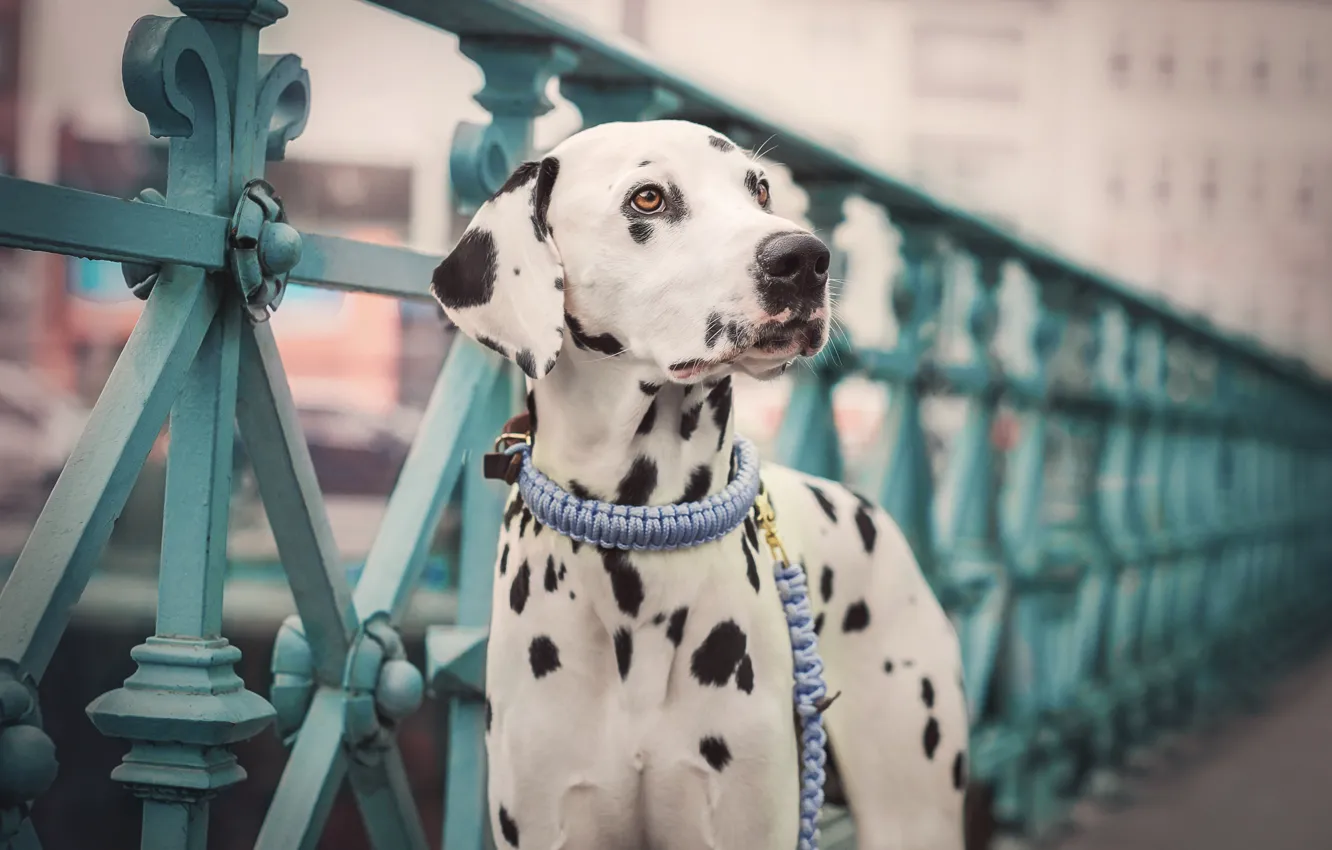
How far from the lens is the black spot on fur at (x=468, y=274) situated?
1932mm

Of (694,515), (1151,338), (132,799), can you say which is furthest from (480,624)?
(1151,338)

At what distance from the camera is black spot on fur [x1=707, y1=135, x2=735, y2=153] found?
6.69ft

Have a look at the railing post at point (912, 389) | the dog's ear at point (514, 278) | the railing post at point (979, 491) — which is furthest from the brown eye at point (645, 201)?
the railing post at point (979, 491)

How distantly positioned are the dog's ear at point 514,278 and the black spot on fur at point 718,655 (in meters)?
0.46

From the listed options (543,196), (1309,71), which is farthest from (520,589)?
(1309,71)

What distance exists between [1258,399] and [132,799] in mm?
10809

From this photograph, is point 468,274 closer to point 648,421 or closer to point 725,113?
point 648,421

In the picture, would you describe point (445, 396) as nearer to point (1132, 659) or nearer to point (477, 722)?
point (477, 722)

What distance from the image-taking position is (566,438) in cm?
201

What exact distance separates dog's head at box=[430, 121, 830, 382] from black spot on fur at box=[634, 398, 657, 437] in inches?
3.9

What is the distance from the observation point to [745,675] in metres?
2.00

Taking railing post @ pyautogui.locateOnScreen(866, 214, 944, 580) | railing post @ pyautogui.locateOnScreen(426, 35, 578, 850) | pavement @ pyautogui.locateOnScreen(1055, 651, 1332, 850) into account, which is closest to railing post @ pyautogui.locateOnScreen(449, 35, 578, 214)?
railing post @ pyautogui.locateOnScreen(426, 35, 578, 850)

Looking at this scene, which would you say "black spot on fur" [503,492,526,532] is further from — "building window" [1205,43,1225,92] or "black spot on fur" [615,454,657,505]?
"building window" [1205,43,1225,92]

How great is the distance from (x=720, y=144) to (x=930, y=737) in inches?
46.3
